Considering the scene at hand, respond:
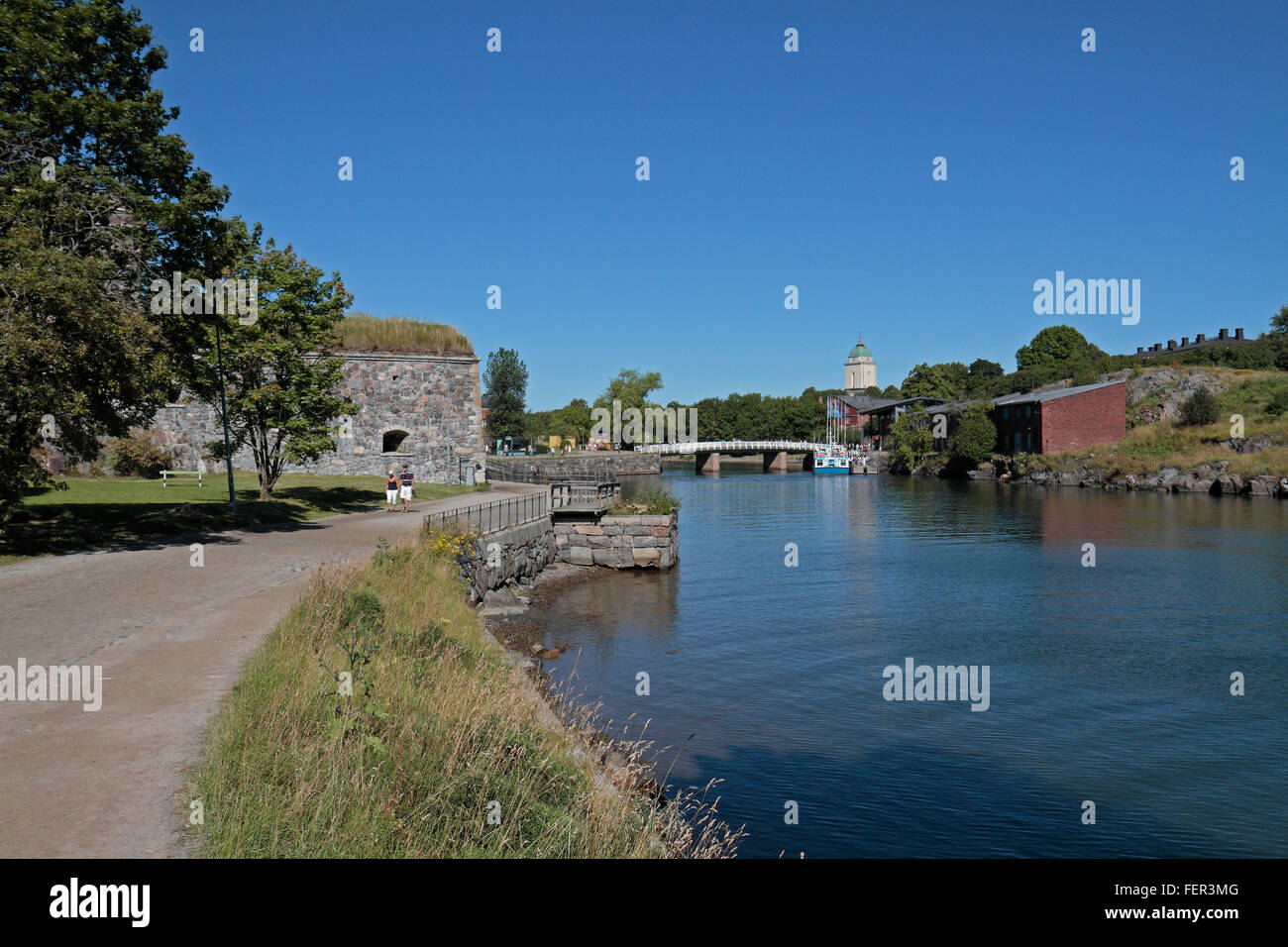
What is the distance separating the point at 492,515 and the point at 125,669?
729 inches

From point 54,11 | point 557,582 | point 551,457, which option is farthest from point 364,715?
point 551,457

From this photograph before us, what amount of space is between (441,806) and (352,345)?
3770cm

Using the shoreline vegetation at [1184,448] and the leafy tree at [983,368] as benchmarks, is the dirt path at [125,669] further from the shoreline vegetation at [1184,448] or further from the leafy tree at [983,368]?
the leafy tree at [983,368]

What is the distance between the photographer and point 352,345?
41.6 m

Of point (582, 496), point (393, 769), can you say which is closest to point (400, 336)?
point (582, 496)

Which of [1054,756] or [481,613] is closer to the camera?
[1054,756]

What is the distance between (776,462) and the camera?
13488 cm

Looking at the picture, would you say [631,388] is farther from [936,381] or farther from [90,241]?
[90,241]

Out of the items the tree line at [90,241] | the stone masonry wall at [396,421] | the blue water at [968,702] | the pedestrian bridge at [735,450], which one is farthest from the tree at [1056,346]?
the tree line at [90,241]

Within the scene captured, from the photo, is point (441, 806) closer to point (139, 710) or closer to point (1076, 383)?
point (139, 710)

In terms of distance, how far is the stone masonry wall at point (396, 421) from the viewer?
135 feet

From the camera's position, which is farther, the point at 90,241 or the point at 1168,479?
the point at 1168,479

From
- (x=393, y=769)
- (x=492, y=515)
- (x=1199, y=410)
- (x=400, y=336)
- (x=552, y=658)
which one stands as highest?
(x=400, y=336)

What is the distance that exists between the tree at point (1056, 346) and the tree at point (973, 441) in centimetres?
5761
